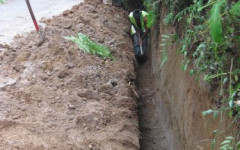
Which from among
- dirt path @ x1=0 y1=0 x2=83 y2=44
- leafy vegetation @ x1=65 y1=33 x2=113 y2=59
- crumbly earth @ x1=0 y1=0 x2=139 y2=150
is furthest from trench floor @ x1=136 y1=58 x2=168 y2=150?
dirt path @ x1=0 y1=0 x2=83 y2=44

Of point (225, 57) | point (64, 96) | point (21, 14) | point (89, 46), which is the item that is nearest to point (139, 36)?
point (89, 46)

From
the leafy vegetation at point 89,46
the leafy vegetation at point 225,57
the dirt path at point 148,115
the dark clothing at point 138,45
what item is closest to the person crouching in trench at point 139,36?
the dark clothing at point 138,45

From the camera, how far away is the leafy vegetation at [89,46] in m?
5.29

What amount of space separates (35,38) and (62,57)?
0.96 metres

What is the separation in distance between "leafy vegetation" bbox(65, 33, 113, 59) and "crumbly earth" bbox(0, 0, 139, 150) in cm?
14

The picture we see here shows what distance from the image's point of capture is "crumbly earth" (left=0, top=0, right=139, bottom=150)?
10.8 feet

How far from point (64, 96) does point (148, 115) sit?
2026mm

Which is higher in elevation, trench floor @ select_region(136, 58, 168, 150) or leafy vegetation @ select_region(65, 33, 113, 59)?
leafy vegetation @ select_region(65, 33, 113, 59)

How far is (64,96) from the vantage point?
4.01m

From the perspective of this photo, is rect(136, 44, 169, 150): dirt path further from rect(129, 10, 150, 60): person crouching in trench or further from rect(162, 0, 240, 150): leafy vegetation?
rect(162, 0, 240, 150): leafy vegetation

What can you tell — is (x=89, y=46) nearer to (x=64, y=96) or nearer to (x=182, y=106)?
(x=64, y=96)

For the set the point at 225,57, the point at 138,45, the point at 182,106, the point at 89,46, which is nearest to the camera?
the point at 225,57

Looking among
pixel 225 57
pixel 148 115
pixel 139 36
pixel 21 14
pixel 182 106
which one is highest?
pixel 21 14

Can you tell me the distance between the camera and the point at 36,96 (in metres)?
3.84
